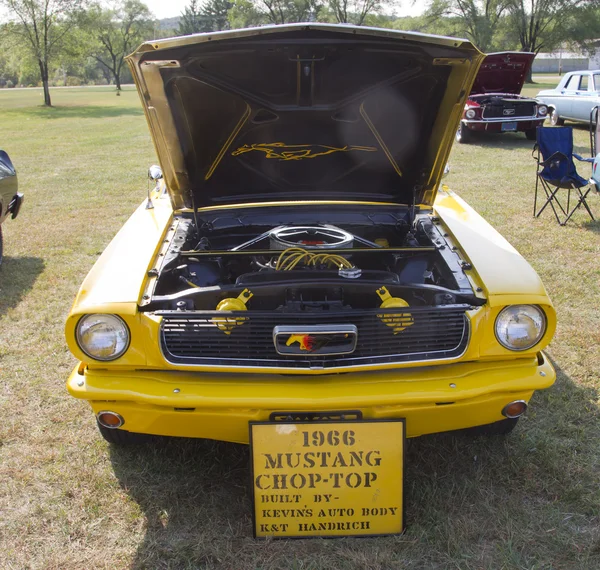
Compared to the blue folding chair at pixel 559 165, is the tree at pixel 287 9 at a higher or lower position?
higher

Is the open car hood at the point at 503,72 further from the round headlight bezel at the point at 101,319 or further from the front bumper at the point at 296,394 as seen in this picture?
the round headlight bezel at the point at 101,319

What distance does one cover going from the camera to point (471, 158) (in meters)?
10.3

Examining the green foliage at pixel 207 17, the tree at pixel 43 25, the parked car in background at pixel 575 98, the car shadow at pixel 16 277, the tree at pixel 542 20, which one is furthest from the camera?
the green foliage at pixel 207 17

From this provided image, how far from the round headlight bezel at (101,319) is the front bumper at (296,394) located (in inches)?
3.0

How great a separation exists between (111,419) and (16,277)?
325 cm

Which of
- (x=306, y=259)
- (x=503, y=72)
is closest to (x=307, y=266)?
(x=306, y=259)

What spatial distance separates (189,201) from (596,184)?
14.8 feet

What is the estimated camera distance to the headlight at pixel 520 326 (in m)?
2.25

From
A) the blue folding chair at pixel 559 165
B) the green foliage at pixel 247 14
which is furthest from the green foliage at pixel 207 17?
the blue folding chair at pixel 559 165

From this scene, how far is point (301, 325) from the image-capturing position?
214cm

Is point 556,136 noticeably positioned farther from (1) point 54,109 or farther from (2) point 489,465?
(1) point 54,109

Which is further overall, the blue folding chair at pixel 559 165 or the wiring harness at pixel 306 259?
the blue folding chair at pixel 559 165

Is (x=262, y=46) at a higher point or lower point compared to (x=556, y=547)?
higher

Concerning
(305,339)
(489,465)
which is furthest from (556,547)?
(305,339)
